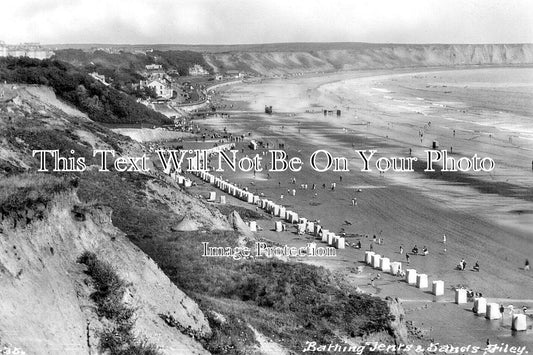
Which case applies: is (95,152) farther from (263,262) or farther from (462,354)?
(462,354)

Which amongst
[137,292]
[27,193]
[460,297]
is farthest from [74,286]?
[460,297]

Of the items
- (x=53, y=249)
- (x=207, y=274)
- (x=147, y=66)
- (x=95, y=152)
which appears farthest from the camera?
(x=147, y=66)

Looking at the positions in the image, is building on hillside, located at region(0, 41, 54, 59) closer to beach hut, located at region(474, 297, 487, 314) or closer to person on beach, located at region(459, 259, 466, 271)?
person on beach, located at region(459, 259, 466, 271)

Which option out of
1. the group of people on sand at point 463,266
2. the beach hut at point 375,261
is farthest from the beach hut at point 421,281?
the group of people on sand at point 463,266

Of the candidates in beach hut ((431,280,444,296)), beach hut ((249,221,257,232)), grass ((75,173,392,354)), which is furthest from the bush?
beach hut ((431,280,444,296))

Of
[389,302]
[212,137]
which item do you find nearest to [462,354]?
[389,302]

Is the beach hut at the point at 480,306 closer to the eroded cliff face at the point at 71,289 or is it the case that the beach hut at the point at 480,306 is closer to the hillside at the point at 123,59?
the eroded cliff face at the point at 71,289
